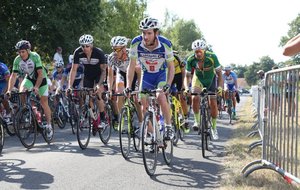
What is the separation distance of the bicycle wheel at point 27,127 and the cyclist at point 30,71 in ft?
1.56

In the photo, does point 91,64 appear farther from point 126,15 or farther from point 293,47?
point 126,15

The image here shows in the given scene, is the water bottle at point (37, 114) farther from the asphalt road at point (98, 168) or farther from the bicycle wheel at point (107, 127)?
the bicycle wheel at point (107, 127)

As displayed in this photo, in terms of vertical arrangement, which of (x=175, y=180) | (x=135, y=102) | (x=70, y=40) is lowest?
(x=175, y=180)

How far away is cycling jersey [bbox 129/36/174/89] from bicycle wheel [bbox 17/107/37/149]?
2621mm

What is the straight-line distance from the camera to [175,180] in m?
6.10

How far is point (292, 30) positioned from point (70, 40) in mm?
103761

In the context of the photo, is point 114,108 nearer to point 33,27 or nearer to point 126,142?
point 126,142

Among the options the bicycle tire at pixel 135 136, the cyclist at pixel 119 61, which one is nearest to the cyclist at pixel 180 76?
the cyclist at pixel 119 61

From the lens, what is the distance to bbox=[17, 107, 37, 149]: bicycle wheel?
28.7ft

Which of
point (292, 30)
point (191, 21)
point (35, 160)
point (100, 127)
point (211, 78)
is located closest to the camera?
point (35, 160)

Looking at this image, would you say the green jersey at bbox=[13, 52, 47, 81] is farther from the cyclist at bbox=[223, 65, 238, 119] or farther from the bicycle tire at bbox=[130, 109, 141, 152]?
the cyclist at bbox=[223, 65, 238, 119]

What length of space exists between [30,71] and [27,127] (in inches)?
50.4

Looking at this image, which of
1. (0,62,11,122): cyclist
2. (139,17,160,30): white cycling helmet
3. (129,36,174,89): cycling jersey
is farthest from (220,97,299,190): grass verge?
(0,62,11,122): cyclist

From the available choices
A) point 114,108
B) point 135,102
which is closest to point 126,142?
point 135,102
